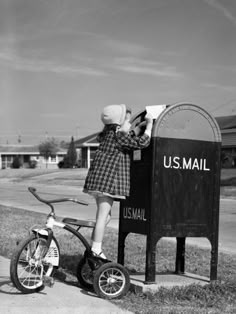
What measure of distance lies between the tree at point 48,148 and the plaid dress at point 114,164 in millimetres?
85073

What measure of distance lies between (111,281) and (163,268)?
1754 millimetres

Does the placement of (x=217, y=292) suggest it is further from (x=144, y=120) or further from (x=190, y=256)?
(x=190, y=256)

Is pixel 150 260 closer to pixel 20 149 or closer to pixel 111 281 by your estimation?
pixel 111 281

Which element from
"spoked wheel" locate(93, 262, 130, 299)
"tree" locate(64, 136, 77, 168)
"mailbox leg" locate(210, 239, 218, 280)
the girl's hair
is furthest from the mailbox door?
"tree" locate(64, 136, 77, 168)

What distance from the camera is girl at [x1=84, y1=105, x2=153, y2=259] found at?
5.41m

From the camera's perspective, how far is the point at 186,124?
576 centimetres

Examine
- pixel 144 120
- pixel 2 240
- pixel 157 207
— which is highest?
pixel 144 120

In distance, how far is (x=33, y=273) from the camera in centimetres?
536

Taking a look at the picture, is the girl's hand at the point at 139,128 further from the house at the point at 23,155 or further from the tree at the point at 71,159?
the house at the point at 23,155

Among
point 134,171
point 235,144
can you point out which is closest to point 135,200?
point 134,171

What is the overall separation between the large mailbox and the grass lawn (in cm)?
29

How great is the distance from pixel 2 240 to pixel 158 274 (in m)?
3.75

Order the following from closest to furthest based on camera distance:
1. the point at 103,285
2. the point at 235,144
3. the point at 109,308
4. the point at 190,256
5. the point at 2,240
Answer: the point at 109,308 → the point at 103,285 → the point at 190,256 → the point at 2,240 → the point at 235,144

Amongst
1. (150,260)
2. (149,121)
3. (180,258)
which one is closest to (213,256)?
(180,258)
